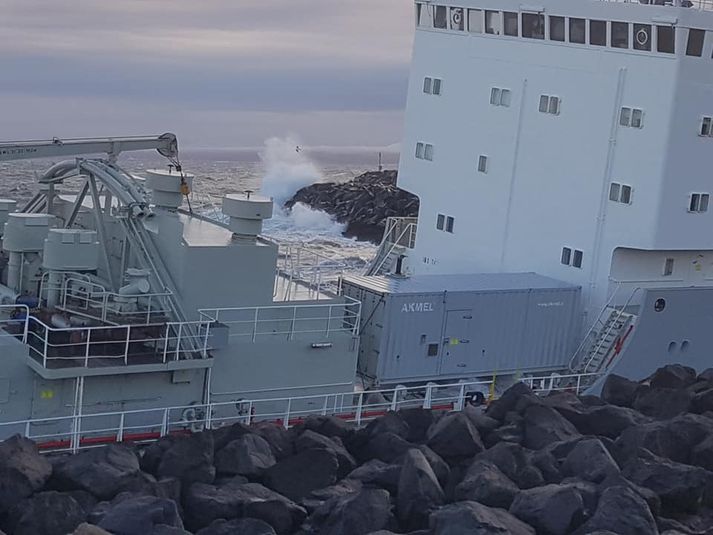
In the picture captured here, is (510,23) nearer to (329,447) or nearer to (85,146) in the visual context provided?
(85,146)

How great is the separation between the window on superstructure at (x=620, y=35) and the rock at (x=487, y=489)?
9386 millimetres

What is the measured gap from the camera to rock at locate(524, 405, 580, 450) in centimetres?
1694

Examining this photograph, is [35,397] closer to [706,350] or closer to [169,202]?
[169,202]

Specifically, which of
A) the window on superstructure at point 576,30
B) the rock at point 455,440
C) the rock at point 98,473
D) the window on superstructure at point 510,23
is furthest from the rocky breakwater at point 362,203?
the rock at point 98,473

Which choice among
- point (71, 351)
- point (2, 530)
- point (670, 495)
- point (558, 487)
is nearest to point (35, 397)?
point (71, 351)

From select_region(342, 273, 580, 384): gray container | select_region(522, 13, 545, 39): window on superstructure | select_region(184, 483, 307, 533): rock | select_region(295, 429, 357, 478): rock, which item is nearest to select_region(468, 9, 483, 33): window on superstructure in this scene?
select_region(522, 13, 545, 39): window on superstructure

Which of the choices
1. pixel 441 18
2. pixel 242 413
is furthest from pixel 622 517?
pixel 441 18

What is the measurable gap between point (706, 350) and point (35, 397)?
1235cm

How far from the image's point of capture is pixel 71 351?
1617 centimetres

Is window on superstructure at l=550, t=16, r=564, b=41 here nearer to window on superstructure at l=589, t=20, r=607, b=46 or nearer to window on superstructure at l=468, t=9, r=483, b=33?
window on superstructure at l=589, t=20, r=607, b=46

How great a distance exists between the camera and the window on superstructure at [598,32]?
21203mm

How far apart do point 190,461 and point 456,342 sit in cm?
610

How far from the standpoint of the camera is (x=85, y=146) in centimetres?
1912

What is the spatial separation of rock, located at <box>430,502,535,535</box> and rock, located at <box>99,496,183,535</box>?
2.85 meters
